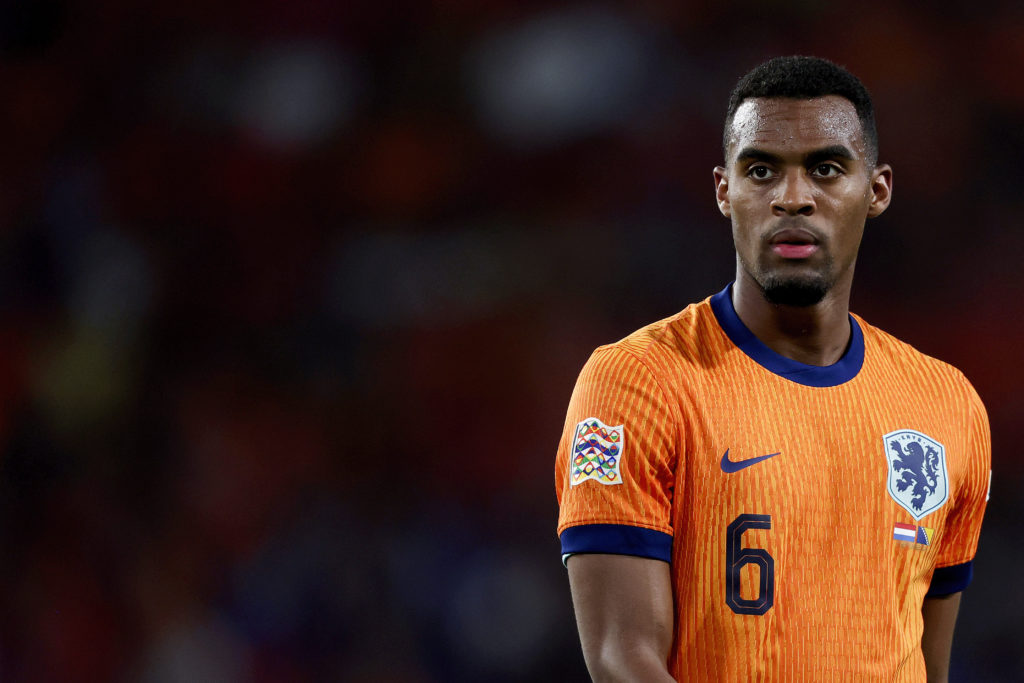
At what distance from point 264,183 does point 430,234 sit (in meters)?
0.80

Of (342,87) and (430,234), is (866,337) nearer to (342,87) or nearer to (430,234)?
(430,234)

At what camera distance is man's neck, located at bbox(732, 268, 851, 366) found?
5.97 feet

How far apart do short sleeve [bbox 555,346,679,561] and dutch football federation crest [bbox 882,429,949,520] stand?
0.36 meters

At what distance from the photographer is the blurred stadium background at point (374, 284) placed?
169 inches

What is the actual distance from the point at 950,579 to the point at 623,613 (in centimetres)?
72

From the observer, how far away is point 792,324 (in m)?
1.83

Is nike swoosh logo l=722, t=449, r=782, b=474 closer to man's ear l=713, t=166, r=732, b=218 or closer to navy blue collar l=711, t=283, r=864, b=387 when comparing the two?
navy blue collar l=711, t=283, r=864, b=387

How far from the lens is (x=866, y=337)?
76.2 inches

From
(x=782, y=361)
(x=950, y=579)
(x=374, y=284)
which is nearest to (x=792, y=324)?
(x=782, y=361)

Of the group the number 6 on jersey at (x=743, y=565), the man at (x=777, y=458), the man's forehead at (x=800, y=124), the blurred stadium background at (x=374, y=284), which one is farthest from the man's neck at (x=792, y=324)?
the blurred stadium background at (x=374, y=284)

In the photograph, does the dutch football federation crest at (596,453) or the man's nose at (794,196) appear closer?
the dutch football federation crest at (596,453)

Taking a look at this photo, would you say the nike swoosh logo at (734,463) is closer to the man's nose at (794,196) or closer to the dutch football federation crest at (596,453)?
the dutch football federation crest at (596,453)

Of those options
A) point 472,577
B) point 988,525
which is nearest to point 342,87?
point 472,577

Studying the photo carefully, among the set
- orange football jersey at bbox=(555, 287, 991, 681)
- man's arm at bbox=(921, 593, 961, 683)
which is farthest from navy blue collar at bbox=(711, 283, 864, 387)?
man's arm at bbox=(921, 593, 961, 683)
